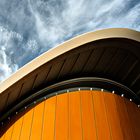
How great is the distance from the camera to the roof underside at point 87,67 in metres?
6.79

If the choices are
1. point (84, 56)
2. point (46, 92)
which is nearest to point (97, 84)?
point (84, 56)

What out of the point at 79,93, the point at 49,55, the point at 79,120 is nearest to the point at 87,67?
the point at 79,93

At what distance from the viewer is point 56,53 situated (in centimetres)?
648

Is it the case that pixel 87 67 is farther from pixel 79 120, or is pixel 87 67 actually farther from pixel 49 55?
pixel 79 120

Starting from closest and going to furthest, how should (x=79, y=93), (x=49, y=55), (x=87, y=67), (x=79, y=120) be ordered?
(x=49, y=55) → (x=79, y=120) → (x=79, y=93) → (x=87, y=67)

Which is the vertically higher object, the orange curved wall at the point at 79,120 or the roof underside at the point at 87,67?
the roof underside at the point at 87,67

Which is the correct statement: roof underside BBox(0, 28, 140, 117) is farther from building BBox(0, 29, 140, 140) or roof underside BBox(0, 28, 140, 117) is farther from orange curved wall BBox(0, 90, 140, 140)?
orange curved wall BBox(0, 90, 140, 140)

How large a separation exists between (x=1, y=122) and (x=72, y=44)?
13.1 ft

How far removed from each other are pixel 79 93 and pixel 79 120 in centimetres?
103

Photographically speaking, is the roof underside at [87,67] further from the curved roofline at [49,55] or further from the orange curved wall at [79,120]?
the orange curved wall at [79,120]

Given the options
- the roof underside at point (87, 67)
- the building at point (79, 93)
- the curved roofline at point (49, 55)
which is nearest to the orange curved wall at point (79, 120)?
the building at point (79, 93)

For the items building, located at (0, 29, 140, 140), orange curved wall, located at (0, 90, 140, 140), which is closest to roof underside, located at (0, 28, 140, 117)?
building, located at (0, 29, 140, 140)

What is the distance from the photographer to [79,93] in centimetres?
728

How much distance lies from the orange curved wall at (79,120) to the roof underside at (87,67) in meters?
0.74
